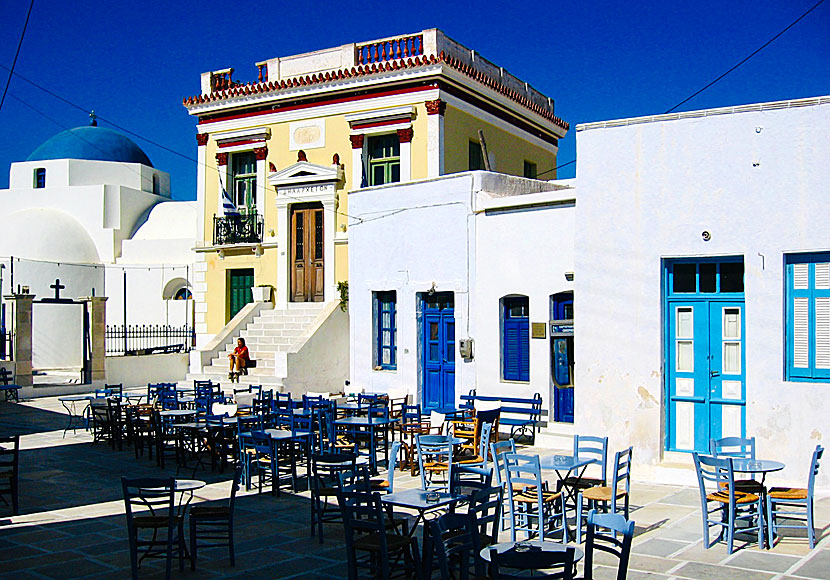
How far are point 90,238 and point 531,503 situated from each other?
29.9 metres

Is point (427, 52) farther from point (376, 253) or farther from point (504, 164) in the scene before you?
point (376, 253)

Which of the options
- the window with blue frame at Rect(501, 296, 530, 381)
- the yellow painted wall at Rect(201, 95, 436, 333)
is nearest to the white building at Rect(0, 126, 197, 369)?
the yellow painted wall at Rect(201, 95, 436, 333)

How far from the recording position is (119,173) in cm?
3700

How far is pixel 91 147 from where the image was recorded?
37875mm

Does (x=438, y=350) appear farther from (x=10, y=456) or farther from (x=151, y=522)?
(x=151, y=522)

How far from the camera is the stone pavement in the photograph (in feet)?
25.4

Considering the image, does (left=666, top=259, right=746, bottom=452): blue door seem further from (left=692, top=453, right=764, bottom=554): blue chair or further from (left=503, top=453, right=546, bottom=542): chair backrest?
(left=503, top=453, right=546, bottom=542): chair backrest

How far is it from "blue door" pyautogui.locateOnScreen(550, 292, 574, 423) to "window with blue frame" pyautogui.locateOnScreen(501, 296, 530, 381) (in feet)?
2.03

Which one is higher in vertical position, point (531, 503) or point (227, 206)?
point (227, 206)

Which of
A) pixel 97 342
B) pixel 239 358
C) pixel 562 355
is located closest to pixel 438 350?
pixel 562 355

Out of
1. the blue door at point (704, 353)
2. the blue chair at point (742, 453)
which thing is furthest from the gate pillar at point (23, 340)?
the blue chair at point (742, 453)

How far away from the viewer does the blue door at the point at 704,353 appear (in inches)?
446

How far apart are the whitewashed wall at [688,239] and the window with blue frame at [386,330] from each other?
6.62 metres

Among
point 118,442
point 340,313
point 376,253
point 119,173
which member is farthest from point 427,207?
point 119,173
